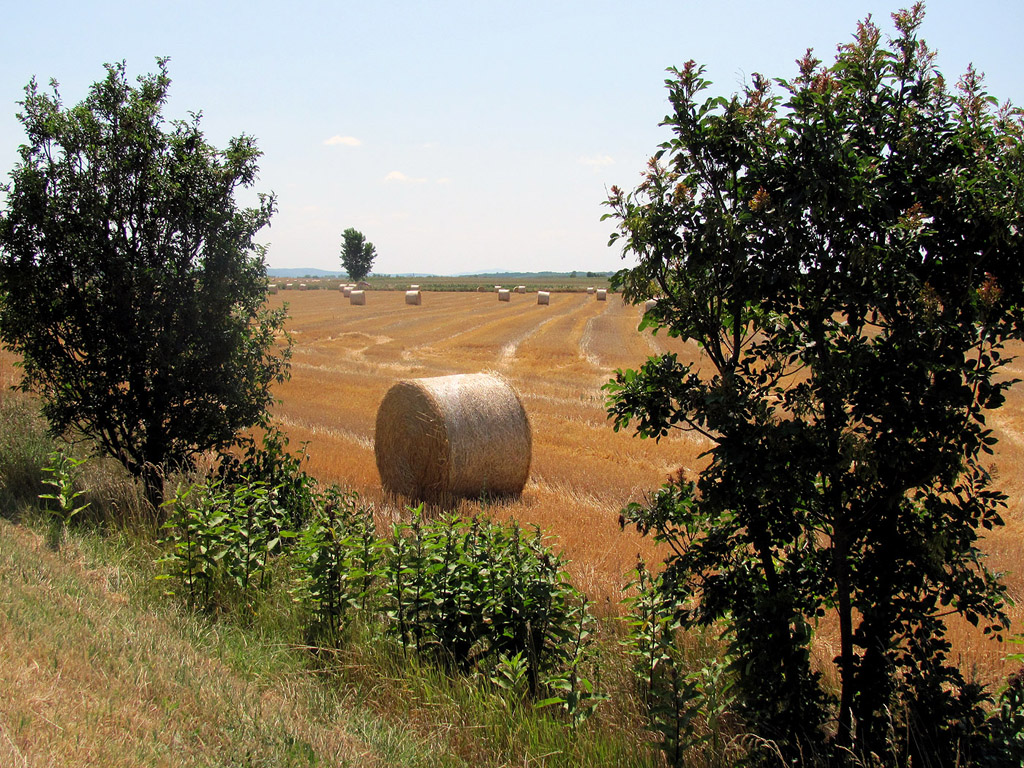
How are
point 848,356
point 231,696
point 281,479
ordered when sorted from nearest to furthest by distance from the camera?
point 848,356
point 231,696
point 281,479

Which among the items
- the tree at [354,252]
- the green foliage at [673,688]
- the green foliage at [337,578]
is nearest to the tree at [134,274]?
the green foliage at [337,578]

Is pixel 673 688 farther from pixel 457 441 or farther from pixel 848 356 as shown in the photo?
pixel 457 441

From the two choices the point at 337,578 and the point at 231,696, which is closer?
the point at 231,696

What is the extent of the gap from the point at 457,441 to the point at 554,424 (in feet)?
14.8

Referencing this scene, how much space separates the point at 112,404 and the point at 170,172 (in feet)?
8.73

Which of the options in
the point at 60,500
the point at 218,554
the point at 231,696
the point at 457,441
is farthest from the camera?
the point at 457,441

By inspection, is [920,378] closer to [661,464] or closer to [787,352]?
[787,352]

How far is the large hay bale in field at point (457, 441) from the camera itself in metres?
9.27

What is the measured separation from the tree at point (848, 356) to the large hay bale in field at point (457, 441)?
5688 mm

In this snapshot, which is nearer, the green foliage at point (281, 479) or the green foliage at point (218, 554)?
the green foliage at point (218, 554)

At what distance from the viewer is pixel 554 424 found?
531 inches

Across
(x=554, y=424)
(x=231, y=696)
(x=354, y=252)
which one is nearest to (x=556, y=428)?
(x=554, y=424)

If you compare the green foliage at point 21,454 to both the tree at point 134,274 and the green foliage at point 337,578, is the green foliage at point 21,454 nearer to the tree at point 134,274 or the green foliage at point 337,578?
the tree at point 134,274

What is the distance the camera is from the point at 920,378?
306 centimetres
